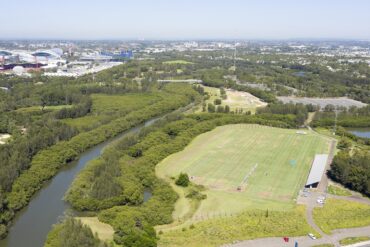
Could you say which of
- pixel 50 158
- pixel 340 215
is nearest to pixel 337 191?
pixel 340 215

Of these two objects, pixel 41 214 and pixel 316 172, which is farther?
pixel 316 172

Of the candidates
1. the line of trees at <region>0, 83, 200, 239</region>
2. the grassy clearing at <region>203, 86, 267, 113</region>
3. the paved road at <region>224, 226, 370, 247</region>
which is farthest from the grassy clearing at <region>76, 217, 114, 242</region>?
the grassy clearing at <region>203, 86, 267, 113</region>

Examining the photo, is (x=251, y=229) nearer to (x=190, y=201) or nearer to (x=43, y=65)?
(x=190, y=201)

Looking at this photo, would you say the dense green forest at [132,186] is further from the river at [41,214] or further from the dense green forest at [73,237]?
the dense green forest at [73,237]

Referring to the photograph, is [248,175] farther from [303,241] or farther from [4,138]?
[4,138]

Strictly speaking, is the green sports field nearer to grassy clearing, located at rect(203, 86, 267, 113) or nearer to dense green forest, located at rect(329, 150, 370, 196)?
dense green forest, located at rect(329, 150, 370, 196)

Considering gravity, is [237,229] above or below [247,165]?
above

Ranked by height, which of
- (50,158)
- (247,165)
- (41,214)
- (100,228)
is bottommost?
(41,214)
